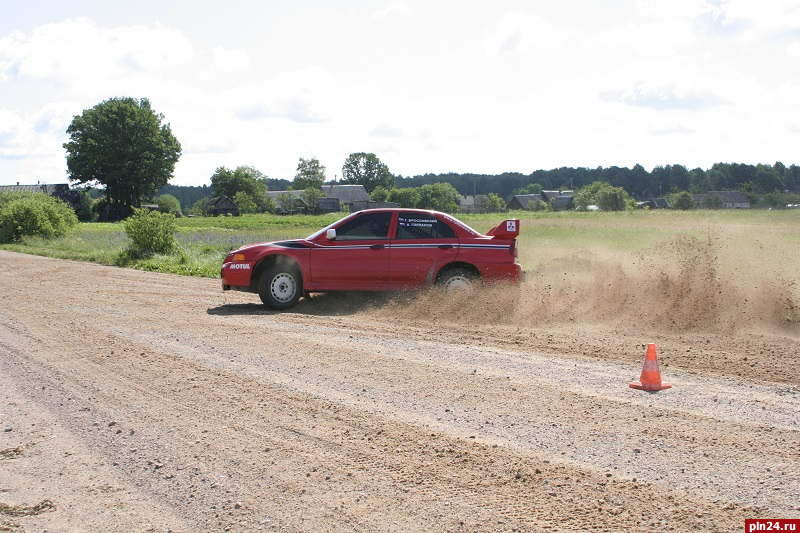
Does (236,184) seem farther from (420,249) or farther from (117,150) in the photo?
(420,249)

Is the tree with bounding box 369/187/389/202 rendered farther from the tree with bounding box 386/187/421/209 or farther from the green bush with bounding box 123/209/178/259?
the green bush with bounding box 123/209/178/259

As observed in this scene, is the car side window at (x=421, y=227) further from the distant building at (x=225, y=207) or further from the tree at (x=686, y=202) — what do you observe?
the distant building at (x=225, y=207)

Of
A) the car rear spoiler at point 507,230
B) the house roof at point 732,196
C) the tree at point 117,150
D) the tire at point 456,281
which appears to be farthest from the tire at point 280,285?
the tree at point 117,150

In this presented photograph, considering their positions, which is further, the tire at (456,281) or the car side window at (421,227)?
the car side window at (421,227)

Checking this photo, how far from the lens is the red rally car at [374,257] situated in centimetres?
1181

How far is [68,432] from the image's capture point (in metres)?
5.71

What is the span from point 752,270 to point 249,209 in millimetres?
108185

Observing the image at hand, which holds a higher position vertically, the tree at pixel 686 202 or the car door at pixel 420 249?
the tree at pixel 686 202

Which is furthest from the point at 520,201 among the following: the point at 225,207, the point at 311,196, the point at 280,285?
the point at 280,285

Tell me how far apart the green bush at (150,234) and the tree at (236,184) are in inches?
3945

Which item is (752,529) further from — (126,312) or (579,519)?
(126,312)

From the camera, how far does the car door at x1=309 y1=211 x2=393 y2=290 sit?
1194 cm

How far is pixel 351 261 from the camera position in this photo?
39.2ft

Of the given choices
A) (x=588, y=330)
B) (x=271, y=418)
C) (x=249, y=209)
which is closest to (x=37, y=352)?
(x=271, y=418)
